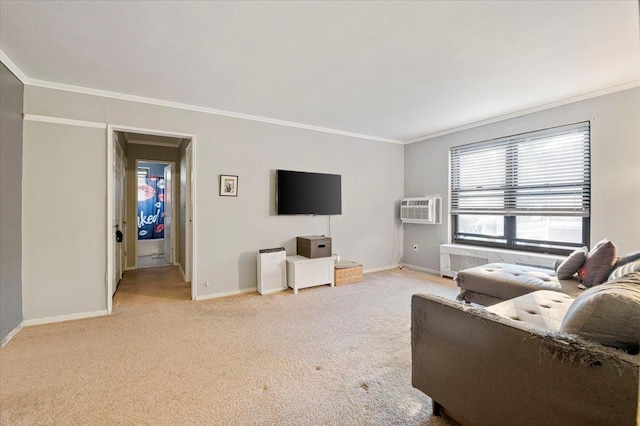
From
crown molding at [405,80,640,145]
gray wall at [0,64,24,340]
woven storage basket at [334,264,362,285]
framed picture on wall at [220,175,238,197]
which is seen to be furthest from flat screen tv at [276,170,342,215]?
gray wall at [0,64,24,340]

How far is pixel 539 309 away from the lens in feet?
6.64

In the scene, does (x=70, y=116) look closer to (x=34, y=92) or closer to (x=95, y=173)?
(x=34, y=92)

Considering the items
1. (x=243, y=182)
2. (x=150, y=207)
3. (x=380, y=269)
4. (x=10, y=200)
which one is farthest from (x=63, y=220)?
(x=150, y=207)

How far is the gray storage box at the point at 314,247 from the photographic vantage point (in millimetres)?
4203

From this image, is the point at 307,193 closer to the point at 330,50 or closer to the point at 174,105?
the point at 174,105

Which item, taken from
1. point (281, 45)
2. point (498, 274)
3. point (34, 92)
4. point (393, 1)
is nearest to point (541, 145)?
point (498, 274)

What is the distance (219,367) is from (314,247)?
2.27 metres

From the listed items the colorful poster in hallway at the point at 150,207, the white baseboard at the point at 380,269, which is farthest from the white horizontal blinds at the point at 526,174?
the colorful poster in hallway at the point at 150,207

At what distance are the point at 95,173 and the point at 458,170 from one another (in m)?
5.12

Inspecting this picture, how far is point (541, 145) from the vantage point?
3859 millimetres

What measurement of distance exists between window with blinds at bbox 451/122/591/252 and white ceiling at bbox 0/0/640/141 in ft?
2.10

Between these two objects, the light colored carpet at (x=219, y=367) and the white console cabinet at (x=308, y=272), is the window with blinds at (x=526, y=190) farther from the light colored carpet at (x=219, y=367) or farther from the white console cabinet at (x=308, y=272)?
the white console cabinet at (x=308, y=272)

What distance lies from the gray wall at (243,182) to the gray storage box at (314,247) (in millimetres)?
209

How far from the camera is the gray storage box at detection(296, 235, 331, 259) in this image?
4.20 metres
